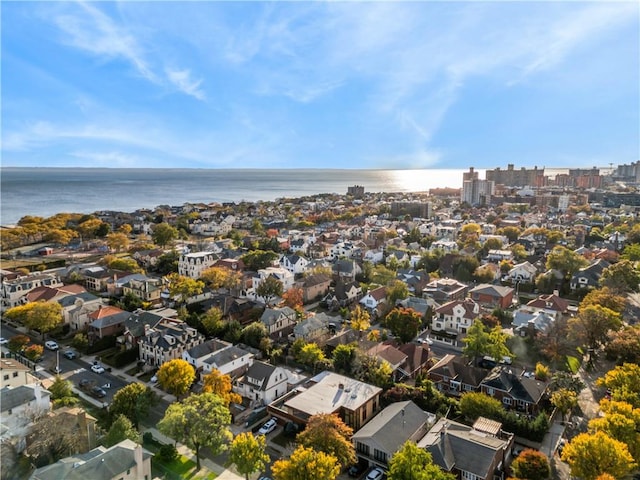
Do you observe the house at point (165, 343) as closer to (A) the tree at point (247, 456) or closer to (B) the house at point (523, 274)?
(A) the tree at point (247, 456)

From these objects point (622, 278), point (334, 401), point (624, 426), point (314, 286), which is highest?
point (622, 278)

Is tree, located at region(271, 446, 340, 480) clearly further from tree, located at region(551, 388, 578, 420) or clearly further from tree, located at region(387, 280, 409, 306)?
tree, located at region(387, 280, 409, 306)

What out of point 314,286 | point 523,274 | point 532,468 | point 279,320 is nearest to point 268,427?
point 279,320

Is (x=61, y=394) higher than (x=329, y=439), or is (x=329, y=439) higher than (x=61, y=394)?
(x=329, y=439)

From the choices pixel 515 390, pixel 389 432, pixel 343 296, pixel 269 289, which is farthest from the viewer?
pixel 343 296

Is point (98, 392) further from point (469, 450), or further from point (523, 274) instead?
point (523, 274)

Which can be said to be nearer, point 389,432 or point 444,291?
point 389,432

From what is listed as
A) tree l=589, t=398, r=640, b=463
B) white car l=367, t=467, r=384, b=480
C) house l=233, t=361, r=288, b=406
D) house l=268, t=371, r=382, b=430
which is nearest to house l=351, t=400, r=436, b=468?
white car l=367, t=467, r=384, b=480

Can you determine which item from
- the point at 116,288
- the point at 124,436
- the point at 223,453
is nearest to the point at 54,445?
the point at 124,436
